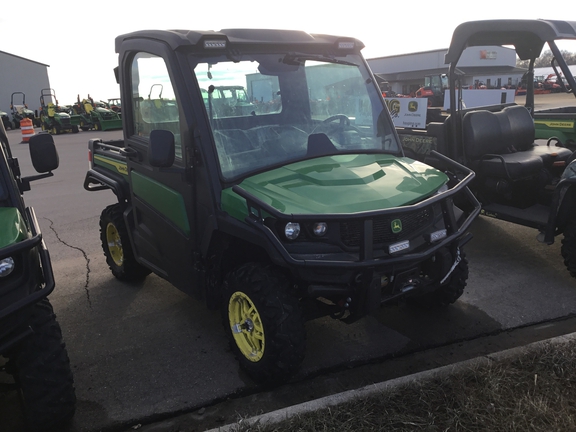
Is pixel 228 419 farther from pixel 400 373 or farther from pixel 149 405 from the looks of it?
pixel 400 373

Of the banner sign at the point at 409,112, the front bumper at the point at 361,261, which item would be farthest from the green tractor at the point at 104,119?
the front bumper at the point at 361,261

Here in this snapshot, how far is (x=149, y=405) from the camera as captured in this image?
332 centimetres

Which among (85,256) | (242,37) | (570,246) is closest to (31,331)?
(242,37)

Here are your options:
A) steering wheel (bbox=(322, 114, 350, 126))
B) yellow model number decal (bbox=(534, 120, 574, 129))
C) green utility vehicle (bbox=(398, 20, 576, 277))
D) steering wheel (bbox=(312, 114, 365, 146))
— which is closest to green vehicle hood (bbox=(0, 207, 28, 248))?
steering wheel (bbox=(312, 114, 365, 146))

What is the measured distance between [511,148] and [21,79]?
50.2 m

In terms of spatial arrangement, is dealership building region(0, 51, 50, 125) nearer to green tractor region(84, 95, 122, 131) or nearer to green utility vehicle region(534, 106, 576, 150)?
green tractor region(84, 95, 122, 131)

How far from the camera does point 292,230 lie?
309 centimetres

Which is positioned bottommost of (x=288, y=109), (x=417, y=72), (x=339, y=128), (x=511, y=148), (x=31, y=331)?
(x=31, y=331)

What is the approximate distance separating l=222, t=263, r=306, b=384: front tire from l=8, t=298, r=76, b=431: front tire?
3.51ft

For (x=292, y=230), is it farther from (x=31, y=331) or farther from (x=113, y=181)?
(x=113, y=181)

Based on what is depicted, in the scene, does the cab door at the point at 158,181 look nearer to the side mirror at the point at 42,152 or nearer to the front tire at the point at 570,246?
the side mirror at the point at 42,152

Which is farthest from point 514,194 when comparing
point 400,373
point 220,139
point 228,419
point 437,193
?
point 228,419

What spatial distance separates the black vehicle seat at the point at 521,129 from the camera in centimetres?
609

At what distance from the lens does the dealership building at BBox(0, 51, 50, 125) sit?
45656 mm
